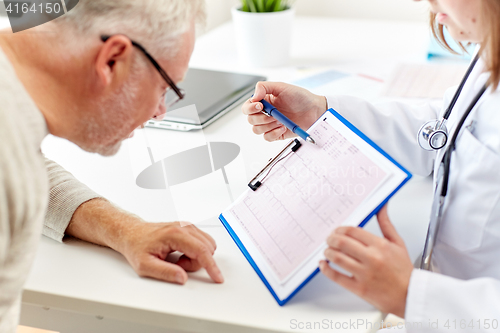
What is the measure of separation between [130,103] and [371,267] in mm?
426

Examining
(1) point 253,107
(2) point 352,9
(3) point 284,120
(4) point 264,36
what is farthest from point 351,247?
(2) point 352,9

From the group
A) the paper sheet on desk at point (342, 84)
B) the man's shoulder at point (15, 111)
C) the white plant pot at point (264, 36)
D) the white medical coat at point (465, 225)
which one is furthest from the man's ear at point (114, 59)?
the white plant pot at point (264, 36)

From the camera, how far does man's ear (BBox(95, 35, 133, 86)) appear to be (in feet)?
2.19

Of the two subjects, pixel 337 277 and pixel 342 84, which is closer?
pixel 337 277

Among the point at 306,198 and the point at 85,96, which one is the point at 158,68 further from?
the point at 306,198

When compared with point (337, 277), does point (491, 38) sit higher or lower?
higher

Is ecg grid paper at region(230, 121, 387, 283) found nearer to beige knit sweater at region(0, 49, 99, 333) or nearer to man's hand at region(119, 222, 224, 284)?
man's hand at region(119, 222, 224, 284)

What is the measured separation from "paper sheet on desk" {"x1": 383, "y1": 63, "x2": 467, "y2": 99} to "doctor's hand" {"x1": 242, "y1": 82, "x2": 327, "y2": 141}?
1.33ft

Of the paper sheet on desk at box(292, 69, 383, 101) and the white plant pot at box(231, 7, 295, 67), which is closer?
the paper sheet on desk at box(292, 69, 383, 101)

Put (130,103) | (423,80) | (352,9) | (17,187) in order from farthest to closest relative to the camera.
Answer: (352,9) → (423,80) → (130,103) → (17,187)

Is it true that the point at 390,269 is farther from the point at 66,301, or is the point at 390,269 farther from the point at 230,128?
the point at 230,128

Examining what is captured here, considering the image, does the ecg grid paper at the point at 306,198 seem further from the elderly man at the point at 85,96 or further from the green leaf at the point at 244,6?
the green leaf at the point at 244,6

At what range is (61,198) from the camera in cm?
90

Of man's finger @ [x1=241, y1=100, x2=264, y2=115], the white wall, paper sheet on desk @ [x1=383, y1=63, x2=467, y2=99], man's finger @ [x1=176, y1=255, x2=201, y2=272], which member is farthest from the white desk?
the white wall
